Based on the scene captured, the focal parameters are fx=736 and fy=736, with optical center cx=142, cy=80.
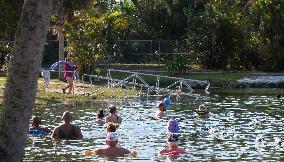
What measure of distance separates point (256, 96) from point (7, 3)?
49.2 feet

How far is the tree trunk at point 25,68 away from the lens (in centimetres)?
1178

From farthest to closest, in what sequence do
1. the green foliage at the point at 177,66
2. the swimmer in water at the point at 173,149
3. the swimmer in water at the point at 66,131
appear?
the green foliage at the point at 177,66
the swimmer in water at the point at 66,131
the swimmer in water at the point at 173,149

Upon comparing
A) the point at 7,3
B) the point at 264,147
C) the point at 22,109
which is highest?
the point at 7,3

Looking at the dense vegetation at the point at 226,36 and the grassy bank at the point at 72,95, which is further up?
the dense vegetation at the point at 226,36

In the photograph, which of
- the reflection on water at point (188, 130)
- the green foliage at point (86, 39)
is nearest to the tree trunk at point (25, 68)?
the reflection on water at point (188, 130)

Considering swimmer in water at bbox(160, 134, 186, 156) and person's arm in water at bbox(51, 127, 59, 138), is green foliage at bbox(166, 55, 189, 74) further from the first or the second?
swimmer in water at bbox(160, 134, 186, 156)

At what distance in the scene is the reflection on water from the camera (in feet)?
65.8

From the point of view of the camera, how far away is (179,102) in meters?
38.3

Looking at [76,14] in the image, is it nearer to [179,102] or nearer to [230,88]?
[230,88]

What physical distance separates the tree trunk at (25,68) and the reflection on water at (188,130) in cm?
710

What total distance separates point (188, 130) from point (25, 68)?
48.7 ft

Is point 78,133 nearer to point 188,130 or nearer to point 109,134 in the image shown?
point 109,134

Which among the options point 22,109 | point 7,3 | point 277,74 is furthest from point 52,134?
point 277,74

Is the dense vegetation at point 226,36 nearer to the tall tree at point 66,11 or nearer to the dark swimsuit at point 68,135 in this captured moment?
the tall tree at point 66,11
